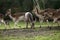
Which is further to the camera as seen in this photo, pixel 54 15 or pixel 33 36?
pixel 54 15

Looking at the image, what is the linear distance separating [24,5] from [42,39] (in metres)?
14.4

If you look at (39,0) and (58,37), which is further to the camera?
(39,0)

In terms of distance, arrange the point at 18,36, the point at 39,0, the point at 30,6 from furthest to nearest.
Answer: the point at 30,6
the point at 39,0
the point at 18,36

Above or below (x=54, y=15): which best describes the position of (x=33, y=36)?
below

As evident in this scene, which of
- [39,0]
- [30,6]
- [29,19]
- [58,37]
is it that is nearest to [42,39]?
[58,37]

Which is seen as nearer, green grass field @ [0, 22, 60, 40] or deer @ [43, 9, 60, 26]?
green grass field @ [0, 22, 60, 40]

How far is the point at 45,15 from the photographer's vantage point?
69.7 ft

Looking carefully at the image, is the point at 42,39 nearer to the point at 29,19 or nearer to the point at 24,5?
the point at 29,19

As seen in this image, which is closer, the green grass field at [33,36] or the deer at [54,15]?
the green grass field at [33,36]

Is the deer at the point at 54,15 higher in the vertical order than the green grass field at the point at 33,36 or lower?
higher

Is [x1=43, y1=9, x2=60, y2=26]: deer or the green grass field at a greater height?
[x1=43, y1=9, x2=60, y2=26]: deer

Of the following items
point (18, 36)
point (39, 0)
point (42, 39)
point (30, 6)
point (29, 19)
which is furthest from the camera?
point (30, 6)

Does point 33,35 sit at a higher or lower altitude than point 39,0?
lower

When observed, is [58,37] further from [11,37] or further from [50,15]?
[50,15]
